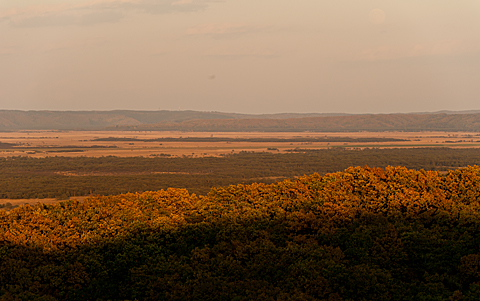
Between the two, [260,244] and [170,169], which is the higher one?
[260,244]

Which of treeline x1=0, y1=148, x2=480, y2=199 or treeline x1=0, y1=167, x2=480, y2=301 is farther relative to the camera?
treeline x1=0, y1=148, x2=480, y2=199

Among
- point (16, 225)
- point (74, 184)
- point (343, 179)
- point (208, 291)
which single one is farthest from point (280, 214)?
point (74, 184)

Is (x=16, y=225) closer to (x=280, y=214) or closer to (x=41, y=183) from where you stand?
(x=280, y=214)

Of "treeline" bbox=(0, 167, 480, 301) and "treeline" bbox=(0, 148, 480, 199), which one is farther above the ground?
"treeline" bbox=(0, 167, 480, 301)

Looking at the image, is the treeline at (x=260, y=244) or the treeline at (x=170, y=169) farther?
the treeline at (x=170, y=169)

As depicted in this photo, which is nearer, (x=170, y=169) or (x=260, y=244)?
(x=260, y=244)
